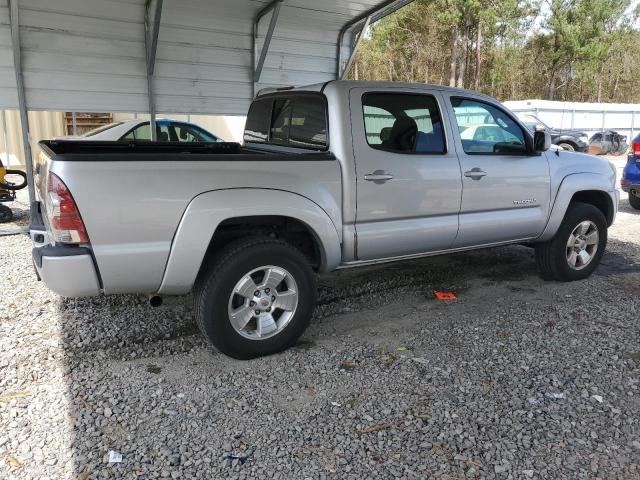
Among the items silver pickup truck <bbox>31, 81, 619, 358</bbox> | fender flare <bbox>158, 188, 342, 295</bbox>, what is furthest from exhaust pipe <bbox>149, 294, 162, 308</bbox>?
fender flare <bbox>158, 188, 342, 295</bbox>

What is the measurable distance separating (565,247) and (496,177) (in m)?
1.33

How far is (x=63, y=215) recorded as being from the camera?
10.2ft

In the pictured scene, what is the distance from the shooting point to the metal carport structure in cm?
677

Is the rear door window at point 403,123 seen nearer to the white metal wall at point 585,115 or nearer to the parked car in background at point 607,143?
the white metal wall at point 585,115

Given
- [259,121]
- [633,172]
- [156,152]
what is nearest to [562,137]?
[633,172]

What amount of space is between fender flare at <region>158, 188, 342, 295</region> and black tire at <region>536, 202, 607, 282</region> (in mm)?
3010

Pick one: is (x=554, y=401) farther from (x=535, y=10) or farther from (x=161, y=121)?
(x=535, y=10)

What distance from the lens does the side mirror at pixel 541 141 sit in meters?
4.93

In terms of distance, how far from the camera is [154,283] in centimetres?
345

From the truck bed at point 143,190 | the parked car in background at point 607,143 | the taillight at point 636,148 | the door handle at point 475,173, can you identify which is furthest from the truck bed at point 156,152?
the parked car in background at point 607,143

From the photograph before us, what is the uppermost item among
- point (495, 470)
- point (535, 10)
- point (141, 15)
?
point (535, 10)

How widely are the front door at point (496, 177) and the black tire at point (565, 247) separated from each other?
14.4 inches

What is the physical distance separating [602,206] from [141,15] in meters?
6.31

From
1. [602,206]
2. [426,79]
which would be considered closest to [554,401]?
[602,206]
